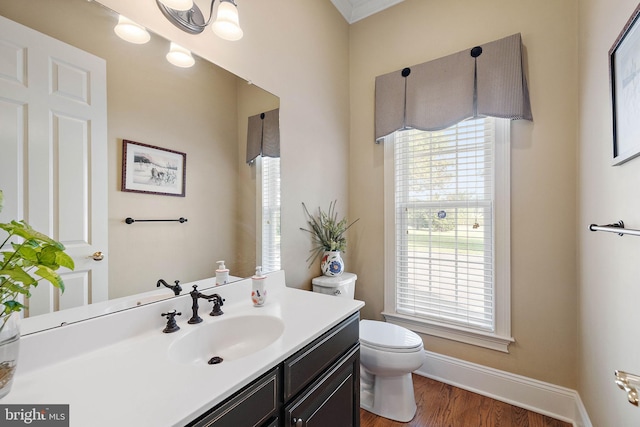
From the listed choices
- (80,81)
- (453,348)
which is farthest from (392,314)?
(80,81)

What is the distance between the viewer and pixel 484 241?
189 cm

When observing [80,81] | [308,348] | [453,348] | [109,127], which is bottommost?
[453,348]

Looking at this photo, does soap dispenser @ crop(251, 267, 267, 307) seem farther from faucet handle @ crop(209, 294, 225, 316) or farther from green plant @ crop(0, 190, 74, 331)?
green plant @ crop(0, 190, 74, 331)

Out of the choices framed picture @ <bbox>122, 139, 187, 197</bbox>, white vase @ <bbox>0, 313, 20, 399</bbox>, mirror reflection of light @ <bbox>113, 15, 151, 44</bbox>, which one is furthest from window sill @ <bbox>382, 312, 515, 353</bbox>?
mirror reflection of light @ <bbox>113, 15, 151, 44</bbox>

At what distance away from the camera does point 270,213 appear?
5.44 feet

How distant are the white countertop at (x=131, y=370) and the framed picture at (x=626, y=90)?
1.25m

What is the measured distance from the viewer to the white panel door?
0.76 metres

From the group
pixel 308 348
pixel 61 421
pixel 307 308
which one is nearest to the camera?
pixel 61 421

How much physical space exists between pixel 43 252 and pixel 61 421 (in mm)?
357

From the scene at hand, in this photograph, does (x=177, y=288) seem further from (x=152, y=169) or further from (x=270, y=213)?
(x=270, y=213)

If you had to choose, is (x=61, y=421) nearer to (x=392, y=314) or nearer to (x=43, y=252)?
(x=43, y=252)

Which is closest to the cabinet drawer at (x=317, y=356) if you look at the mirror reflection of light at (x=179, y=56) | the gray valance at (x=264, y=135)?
the gray valance at (x=264, y=135)

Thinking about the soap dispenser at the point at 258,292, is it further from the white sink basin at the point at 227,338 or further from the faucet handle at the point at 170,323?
the faucet handle at the point at 170,323

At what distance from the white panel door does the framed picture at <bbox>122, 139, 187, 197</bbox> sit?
0.24 ft
